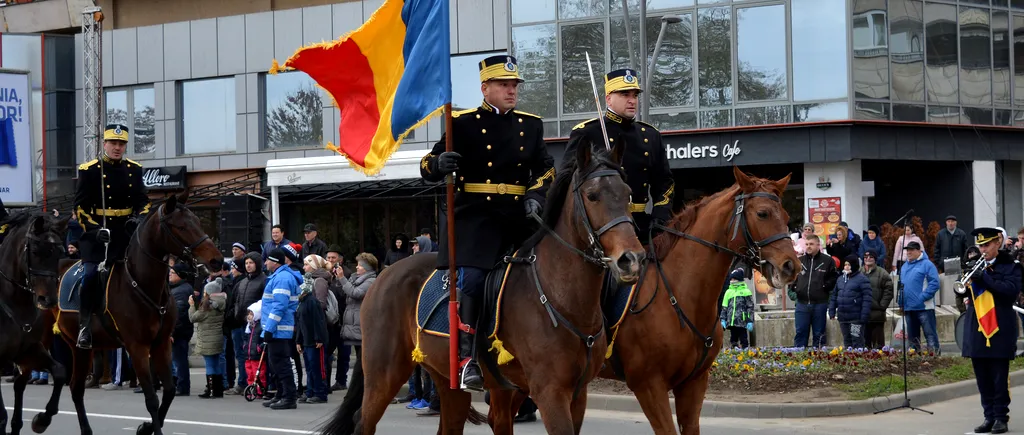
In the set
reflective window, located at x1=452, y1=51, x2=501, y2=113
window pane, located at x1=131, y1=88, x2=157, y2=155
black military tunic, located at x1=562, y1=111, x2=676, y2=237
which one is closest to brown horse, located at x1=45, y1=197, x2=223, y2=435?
black military tunic, located at x1=562, y1=111, x2=676, y2=237

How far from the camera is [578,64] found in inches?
1302

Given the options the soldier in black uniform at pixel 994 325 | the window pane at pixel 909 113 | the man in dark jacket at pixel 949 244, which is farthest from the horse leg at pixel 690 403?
the window pane at pixel 909 113

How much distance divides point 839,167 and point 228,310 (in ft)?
57.7

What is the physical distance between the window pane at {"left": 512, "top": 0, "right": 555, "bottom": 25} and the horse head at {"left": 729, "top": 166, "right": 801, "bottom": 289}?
24.8 m

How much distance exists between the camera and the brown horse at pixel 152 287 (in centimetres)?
1244

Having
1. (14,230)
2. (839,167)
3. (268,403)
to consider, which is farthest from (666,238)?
(839,167)

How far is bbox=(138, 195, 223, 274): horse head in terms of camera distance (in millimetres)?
Answer: 12422

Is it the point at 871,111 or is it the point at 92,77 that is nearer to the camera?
the point at 871,111

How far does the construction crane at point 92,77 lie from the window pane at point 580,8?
13565 mm

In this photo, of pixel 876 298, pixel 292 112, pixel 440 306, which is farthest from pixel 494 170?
pixel 292 112

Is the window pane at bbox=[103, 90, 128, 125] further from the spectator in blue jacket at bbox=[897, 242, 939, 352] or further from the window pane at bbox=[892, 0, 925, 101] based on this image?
the spectator in blue jacket at bbox=[897, 242, 939, 352]

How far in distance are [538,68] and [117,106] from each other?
635 inches

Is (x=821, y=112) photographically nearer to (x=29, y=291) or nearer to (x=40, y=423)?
(x=29, y=291)

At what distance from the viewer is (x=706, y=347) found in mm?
9125
